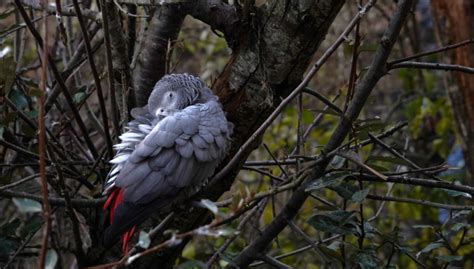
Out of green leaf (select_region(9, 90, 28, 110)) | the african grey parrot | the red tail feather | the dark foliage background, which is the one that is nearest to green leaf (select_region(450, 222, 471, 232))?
the dark foliage background

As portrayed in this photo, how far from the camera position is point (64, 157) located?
174 cm

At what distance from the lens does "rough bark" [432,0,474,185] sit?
102 inches

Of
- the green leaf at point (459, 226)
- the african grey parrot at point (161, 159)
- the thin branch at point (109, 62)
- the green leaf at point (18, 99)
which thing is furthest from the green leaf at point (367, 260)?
the green leaf at point (18, 99)

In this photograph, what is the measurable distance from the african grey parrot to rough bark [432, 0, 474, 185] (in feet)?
4.53

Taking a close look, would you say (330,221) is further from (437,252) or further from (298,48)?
(437,252)

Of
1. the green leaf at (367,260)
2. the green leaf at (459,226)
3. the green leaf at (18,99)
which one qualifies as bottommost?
the green leaf at (367,260)

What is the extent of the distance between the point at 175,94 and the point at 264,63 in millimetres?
229

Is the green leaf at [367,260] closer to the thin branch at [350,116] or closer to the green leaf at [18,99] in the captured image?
the thin branch at [350,116]

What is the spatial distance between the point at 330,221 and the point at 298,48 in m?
0.39

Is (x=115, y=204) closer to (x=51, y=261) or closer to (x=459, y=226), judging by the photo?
(x=51, y=261)

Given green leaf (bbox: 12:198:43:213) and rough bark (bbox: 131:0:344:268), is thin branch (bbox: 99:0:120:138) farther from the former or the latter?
green leaf (bbox: 12:198:43:213)

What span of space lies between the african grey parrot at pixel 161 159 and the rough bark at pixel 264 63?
0.06m

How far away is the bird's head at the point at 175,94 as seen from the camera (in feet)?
5.21

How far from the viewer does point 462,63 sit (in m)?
2.64
